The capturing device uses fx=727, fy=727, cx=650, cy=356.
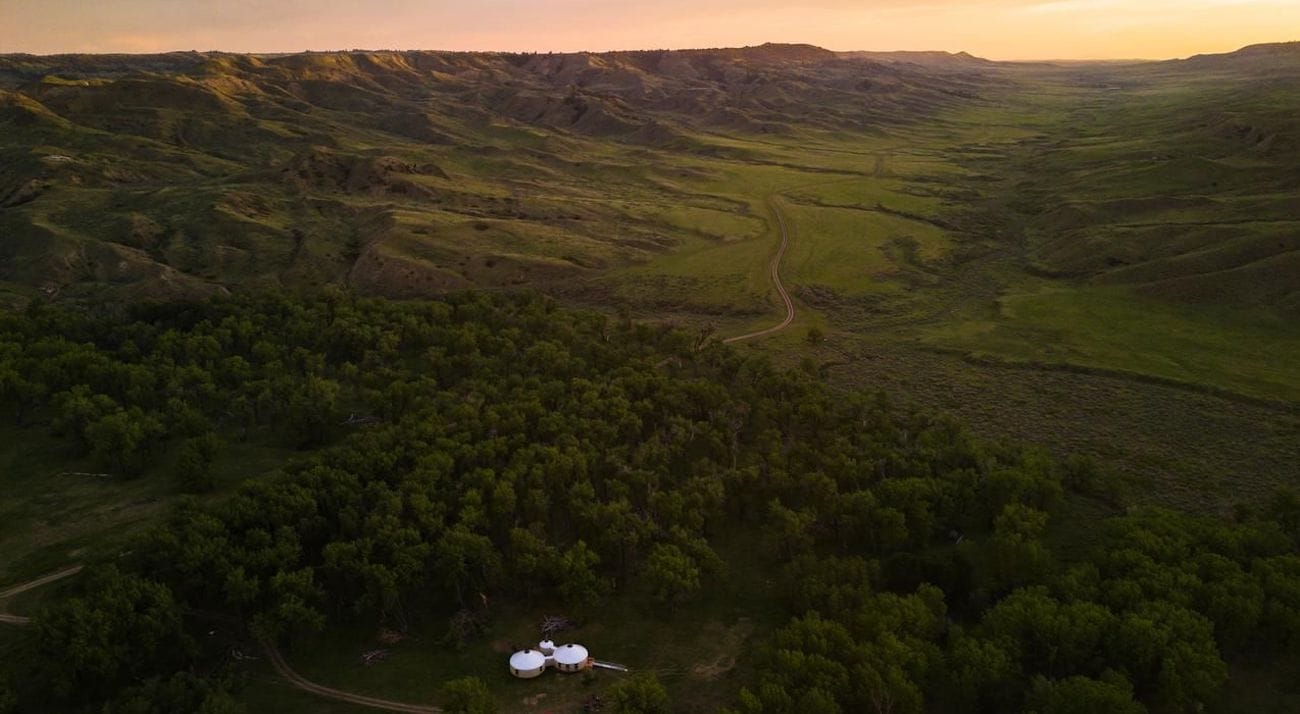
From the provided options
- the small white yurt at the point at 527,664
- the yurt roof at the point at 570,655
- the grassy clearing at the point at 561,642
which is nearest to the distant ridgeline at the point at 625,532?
the grassy clearing at the point at 561,642

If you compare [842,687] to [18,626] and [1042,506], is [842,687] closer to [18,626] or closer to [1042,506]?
[1042,506]

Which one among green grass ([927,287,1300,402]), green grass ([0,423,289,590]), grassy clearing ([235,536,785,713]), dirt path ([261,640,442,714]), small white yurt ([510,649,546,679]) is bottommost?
dirt path ([261,640,442,714])

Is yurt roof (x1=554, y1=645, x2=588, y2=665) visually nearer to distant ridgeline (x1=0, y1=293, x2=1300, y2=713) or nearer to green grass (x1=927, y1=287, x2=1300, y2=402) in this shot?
distant ridgeline (x1=0, y1=293, x2=1300, y2=713)

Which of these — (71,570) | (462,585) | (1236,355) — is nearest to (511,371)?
(462,585)

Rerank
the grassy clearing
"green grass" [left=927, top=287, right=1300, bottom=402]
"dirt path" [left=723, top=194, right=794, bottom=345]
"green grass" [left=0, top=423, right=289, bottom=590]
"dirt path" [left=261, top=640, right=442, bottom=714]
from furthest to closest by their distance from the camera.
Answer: "dirt path" [left=723, top=194, right=794, bottom=345] → "green grass" [left=927, top=287, right=1300, bottom=402] → "green grass" [left=0, top=423, right=289, bottom=590] → the grassy clearing → "dirt path" [left=261, top=640, right=442, bottom=714]

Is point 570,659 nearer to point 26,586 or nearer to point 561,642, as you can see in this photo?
point 561,642

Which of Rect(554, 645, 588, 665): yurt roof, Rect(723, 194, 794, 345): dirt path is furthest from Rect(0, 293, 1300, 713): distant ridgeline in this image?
Rect(723, 194, 794, 345): dirt path
